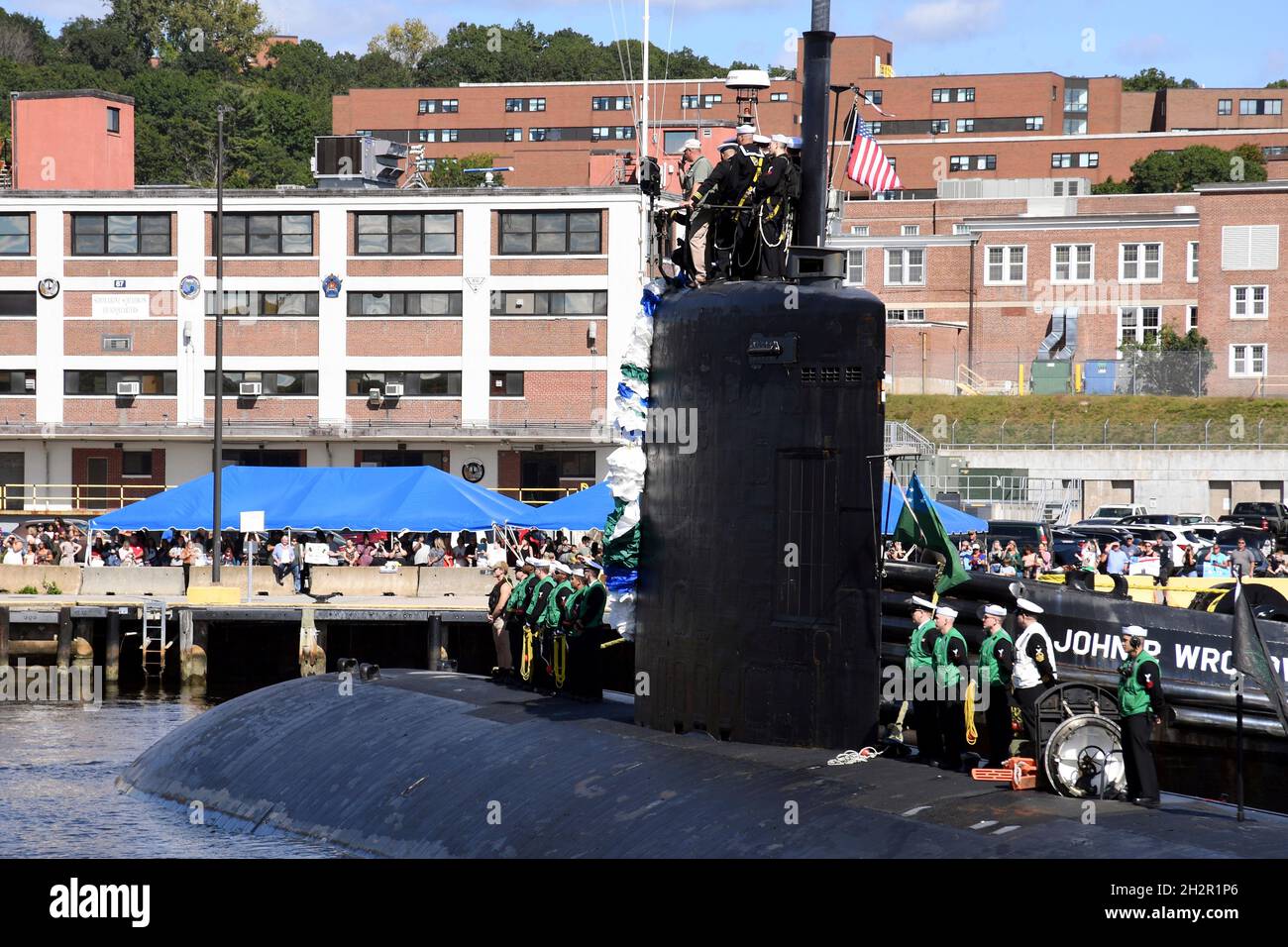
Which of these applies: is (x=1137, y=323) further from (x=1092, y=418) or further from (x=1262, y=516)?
(x=1262, y=516)

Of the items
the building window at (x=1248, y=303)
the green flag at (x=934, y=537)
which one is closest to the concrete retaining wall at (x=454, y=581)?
the green flag at (x=934, y=537)

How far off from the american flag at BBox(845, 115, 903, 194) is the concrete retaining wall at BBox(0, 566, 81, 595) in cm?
2045

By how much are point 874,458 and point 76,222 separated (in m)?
48.6

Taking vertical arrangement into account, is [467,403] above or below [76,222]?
below

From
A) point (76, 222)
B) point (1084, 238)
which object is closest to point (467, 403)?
point (76, 222)

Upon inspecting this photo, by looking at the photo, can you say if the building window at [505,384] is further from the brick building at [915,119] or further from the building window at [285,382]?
the brick building at [915,119]

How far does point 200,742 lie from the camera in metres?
18.6

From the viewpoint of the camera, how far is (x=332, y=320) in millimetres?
55594

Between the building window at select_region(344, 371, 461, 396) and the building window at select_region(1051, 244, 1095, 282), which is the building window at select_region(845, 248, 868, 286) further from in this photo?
the building window at select_region(344, 371, 461, 396)

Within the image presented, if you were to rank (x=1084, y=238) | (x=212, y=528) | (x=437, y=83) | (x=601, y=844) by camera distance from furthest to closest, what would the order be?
(x=437, y=83)
(x=1084, y=238)
(x=212, y=528)
(x=601, y=844)

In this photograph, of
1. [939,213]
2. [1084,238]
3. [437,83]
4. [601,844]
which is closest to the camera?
[601,844]

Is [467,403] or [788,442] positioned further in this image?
[467,403]

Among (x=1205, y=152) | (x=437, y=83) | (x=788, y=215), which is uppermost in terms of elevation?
(x=437, y=83)

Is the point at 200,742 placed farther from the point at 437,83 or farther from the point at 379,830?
the point at 437,83
